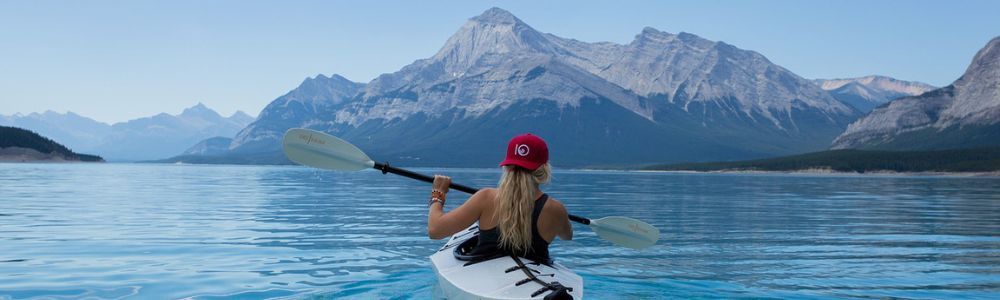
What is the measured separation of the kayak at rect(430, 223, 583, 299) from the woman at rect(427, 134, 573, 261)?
0.76 ft

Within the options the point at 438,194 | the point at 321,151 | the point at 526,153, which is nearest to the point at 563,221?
the point at 526,153

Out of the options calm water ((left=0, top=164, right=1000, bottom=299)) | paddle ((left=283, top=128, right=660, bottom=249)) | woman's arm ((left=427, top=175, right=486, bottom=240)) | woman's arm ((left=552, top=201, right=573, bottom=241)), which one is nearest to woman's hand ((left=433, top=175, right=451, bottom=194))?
woman's arm ((left=427, top=175, right=486, bottom=240))

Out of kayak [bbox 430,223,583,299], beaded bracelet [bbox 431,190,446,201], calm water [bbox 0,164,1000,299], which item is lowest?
calm water [bbox 0,164,1000,299]

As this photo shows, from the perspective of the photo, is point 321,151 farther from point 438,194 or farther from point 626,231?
point 626,231

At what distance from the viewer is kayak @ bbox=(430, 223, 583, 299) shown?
9.77 m

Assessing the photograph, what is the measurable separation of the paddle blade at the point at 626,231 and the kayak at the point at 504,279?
118 inches

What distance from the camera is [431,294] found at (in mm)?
14672

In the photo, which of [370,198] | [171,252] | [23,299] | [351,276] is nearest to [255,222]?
[171,252]

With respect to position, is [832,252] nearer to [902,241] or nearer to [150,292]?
[902,241]

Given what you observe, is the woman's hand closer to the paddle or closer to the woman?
the woman

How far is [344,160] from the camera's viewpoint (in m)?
14.3

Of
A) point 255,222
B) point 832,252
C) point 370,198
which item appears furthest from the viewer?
point 370,198

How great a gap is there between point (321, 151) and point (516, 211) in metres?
5.61

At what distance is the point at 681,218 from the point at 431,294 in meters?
23.2
